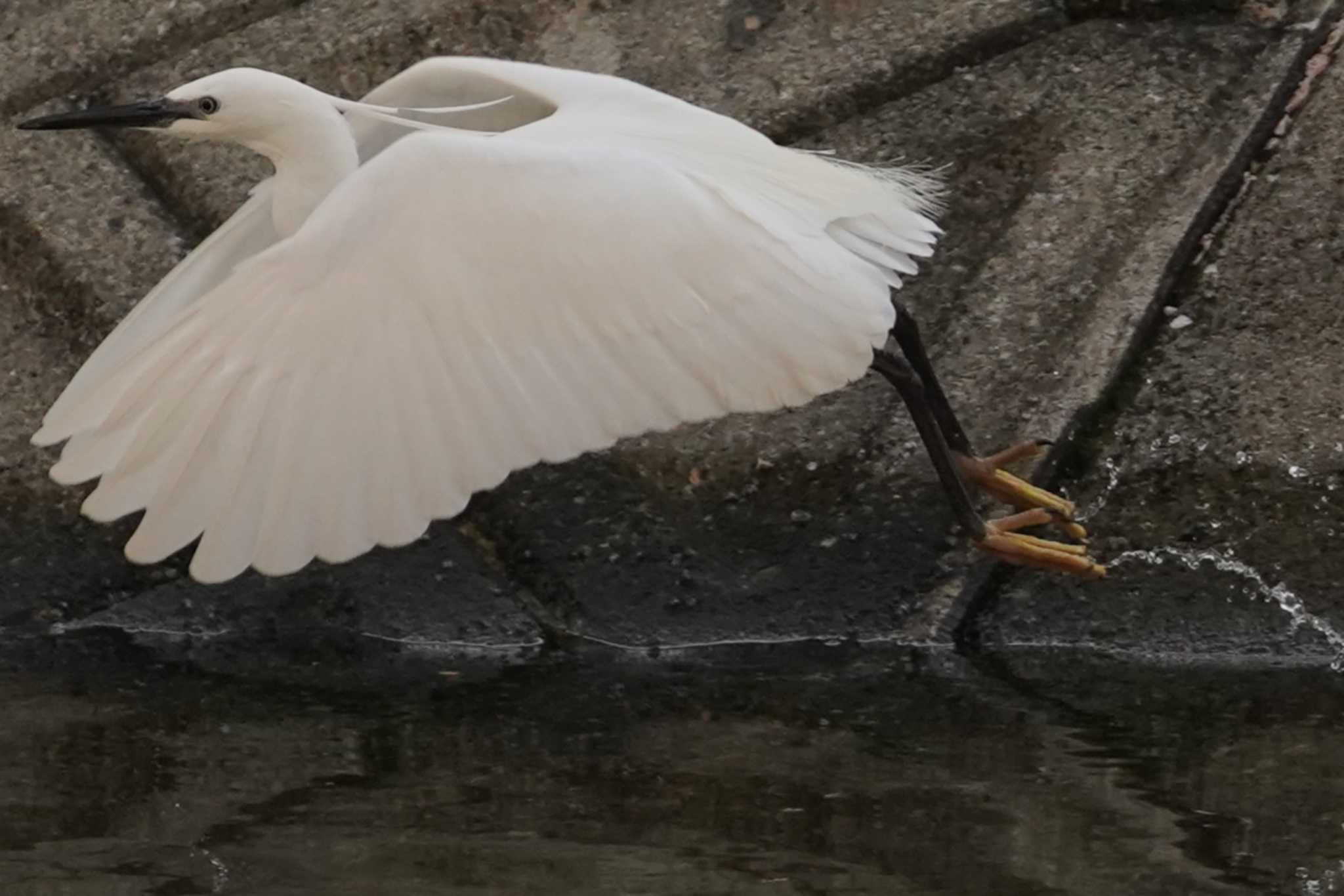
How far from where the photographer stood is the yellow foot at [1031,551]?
3100 mm

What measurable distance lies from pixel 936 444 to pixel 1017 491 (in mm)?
162

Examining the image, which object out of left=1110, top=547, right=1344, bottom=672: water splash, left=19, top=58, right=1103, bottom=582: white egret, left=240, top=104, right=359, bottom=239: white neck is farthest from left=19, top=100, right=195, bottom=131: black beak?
left=1110, top=547, right=1344, bottom=672: water splash

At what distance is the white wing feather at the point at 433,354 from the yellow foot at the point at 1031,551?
59 centimetres

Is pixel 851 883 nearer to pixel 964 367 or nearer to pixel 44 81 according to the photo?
pixel 964 367

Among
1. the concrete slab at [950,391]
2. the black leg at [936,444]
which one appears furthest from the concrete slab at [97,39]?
the black leg at [936,444]

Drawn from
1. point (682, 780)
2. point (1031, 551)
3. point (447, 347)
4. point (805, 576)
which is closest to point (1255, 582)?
point (1031, 551)

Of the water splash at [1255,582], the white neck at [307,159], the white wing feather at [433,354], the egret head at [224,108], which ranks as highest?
the egret head at [224,108]

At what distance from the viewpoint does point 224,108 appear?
9.59ft

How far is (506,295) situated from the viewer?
2.50 m

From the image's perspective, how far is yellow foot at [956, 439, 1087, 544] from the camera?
Result: 3189 millimetres

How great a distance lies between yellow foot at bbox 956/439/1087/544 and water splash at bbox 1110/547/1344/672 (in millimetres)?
98

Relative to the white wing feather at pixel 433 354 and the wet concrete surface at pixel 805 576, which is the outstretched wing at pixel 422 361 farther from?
the wet concrete surface at pixel 805 576

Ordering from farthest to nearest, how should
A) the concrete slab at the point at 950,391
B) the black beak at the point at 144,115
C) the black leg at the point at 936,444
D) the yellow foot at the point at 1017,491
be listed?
the concrete slab at the point at 950,391 → the yellow foot at the point at 1017,491 → the black leg at the point at 936,444 → the black beak at the point at 144,115

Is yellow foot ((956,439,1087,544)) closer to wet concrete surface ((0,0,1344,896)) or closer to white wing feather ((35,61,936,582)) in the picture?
wet concrete surface ((0,0,1344,896))
